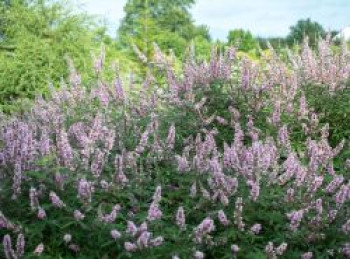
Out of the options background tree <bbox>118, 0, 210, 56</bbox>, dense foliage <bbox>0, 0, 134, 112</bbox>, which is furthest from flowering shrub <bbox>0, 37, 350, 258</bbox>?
background tree <bbox>118, 0, 210, 56</bbox>

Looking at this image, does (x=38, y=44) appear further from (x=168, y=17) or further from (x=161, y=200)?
(x=168, y=17)

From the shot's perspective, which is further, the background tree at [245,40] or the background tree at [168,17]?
the background tree at [168,17]

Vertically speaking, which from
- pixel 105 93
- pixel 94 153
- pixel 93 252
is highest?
pixel 105 93

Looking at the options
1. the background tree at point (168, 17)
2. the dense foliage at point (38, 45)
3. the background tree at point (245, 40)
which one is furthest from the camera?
the background tree at point (168, 17)

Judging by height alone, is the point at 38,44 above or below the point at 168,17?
below

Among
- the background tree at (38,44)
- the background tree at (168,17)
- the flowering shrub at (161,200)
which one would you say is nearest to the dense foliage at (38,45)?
the background tree at (38,44)

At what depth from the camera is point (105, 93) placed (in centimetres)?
626

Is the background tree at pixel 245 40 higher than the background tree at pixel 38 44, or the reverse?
the background tree at pixel 245 40

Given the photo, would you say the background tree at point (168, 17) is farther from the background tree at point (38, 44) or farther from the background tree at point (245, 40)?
the background tree at point (38, 44)

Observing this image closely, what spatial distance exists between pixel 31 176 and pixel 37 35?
27.1ft

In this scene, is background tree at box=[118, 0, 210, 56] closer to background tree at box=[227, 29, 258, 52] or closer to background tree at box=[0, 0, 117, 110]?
background tree at box=[227, 29, 258, 52]

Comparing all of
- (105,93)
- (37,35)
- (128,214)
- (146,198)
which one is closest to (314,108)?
(105,93)

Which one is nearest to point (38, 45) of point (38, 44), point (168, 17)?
point (38, 44)

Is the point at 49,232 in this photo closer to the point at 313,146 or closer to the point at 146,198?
the point at 146,198
